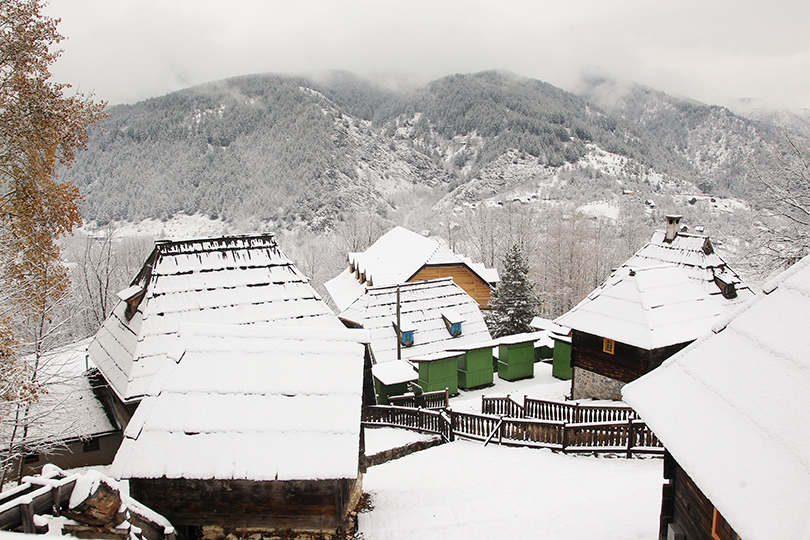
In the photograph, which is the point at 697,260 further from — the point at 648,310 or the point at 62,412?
the point at 62,412

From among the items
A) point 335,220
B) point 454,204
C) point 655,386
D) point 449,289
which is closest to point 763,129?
point 454,204

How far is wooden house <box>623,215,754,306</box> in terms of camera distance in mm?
24047

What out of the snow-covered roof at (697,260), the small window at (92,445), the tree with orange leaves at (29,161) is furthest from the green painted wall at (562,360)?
the tree with orange leaves at (29,161)

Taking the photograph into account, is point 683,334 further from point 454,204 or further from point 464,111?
point 464,111

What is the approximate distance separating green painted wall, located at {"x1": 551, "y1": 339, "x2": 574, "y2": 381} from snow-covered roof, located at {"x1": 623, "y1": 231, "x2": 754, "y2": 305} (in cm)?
535

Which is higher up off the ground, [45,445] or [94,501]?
[94,501]

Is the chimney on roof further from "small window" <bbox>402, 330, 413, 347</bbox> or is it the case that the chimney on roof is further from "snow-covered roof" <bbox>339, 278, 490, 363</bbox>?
"small window" <bbox>402, 330, 413, 347</bbox>

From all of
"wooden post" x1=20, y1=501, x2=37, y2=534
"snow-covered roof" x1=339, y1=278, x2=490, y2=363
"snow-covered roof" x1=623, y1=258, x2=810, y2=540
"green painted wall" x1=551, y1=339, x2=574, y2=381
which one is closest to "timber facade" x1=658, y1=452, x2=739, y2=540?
"snow-covered roof" x1=623, y1=258, x2=810, y2=540

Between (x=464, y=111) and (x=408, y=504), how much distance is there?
165724 millimetres

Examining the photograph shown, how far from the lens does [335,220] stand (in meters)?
84.1

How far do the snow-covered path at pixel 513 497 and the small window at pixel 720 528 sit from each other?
7.25 ft

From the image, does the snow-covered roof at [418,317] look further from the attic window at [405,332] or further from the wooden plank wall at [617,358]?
the wooden plank wall at [617,358]

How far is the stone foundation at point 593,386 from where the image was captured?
Answer: 1953cm

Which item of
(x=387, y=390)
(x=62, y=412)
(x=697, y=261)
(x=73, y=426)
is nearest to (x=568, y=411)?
(x=387, y=390)
